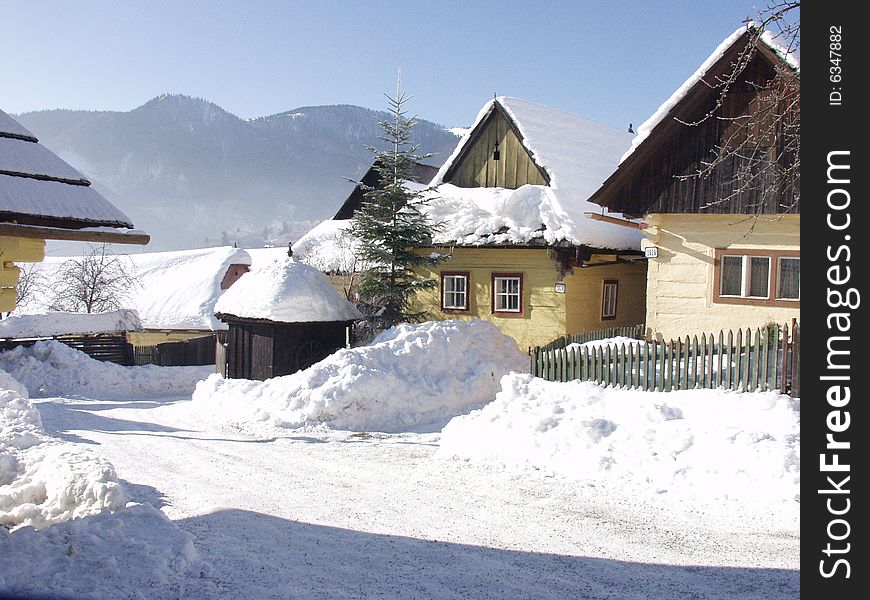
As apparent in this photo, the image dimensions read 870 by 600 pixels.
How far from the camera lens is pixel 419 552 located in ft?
21.9

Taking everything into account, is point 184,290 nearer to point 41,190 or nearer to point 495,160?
point 495,160

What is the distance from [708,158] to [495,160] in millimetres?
7711

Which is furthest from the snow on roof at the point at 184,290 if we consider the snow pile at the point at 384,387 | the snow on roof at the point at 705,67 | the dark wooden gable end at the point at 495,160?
the snow on roof at the point at 705,67

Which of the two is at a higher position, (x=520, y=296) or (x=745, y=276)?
(x=745, y=276)

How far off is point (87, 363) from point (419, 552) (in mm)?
18715

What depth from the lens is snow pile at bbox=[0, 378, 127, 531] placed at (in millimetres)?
7082

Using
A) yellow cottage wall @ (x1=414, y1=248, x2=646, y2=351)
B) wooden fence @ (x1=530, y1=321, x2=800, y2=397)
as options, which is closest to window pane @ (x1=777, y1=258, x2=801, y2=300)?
wooden fence @ (x1=530, y1=321, x2=800, y2=397)

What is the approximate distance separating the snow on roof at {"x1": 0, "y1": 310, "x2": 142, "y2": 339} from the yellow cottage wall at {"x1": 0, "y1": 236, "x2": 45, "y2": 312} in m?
19.0

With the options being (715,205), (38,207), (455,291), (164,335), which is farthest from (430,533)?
(164,335)

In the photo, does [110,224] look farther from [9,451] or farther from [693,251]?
[693,251]

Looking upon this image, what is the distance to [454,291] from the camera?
65.9 feet

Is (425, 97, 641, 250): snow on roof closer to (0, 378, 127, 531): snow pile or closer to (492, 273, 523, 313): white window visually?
(492, 273, 523, 313): white window

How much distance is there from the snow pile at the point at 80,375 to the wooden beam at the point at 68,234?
15.0 metres

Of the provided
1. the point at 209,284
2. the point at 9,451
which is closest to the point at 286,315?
the point at 9,451
